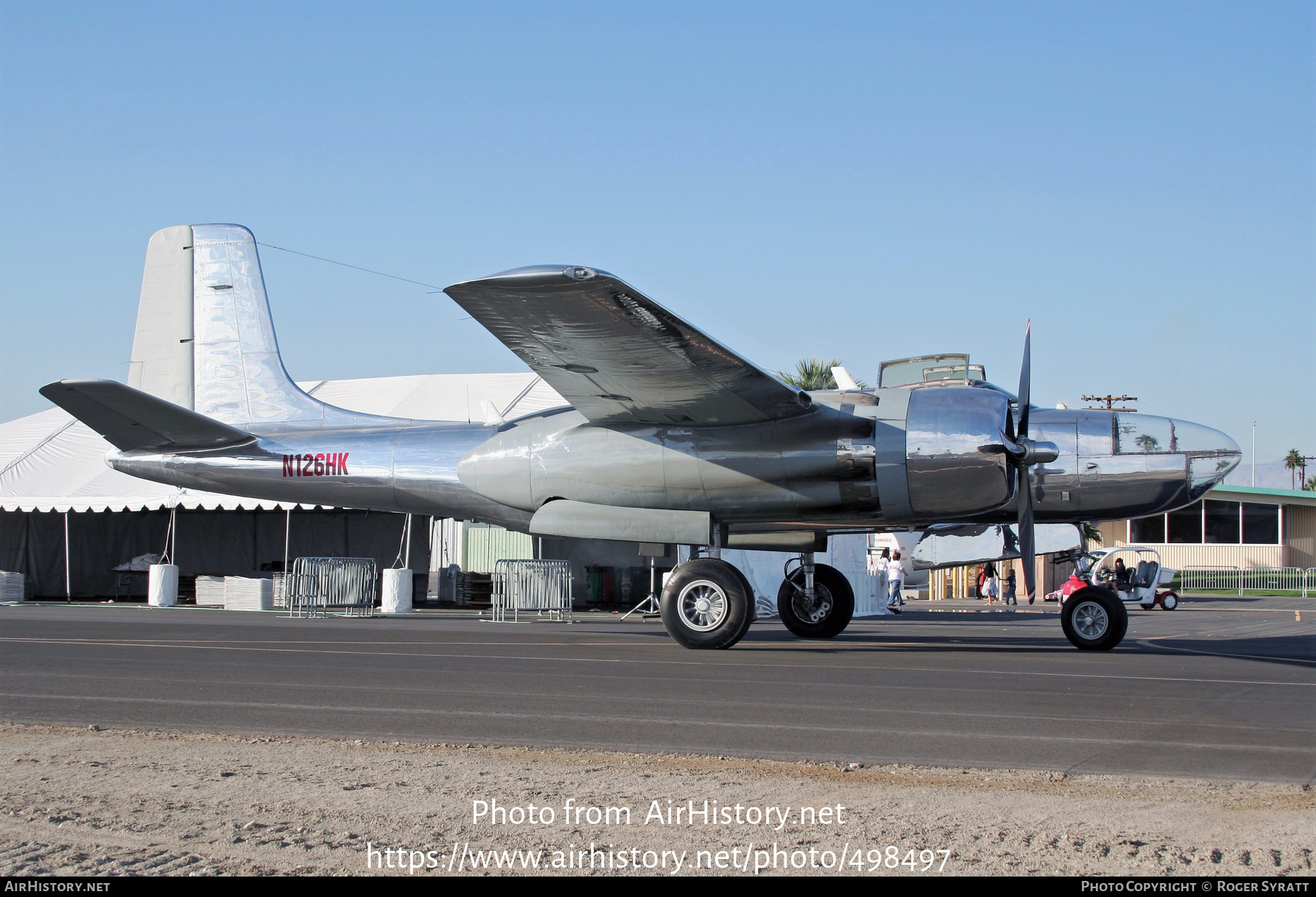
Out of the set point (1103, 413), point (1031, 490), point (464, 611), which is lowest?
point (464, 611)

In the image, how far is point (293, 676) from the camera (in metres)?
9.83

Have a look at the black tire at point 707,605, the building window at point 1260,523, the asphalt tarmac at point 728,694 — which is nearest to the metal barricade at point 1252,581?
the building window at point 1260,523

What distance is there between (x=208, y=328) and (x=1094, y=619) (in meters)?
13.7

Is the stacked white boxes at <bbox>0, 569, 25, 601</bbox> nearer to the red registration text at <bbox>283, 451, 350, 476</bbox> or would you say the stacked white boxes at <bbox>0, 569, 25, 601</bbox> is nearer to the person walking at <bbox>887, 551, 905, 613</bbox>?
the red registration text at <bbox>283, 451, 350, 476</bbox>

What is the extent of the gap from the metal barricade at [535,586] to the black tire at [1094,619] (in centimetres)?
1053

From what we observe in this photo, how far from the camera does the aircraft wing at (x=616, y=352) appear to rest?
9.55 m

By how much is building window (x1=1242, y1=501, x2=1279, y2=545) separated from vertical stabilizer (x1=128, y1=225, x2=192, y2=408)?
52.0 meters

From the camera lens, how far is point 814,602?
1515 centimetres

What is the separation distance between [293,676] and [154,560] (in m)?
25.0

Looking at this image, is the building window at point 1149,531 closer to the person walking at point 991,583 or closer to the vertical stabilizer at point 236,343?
the person walking at point 991,583

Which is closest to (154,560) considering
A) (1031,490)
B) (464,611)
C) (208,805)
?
(464,611)

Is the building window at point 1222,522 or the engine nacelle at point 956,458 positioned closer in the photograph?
the engine nacelle at point 956,458

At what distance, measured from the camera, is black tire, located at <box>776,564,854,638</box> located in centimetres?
1502
